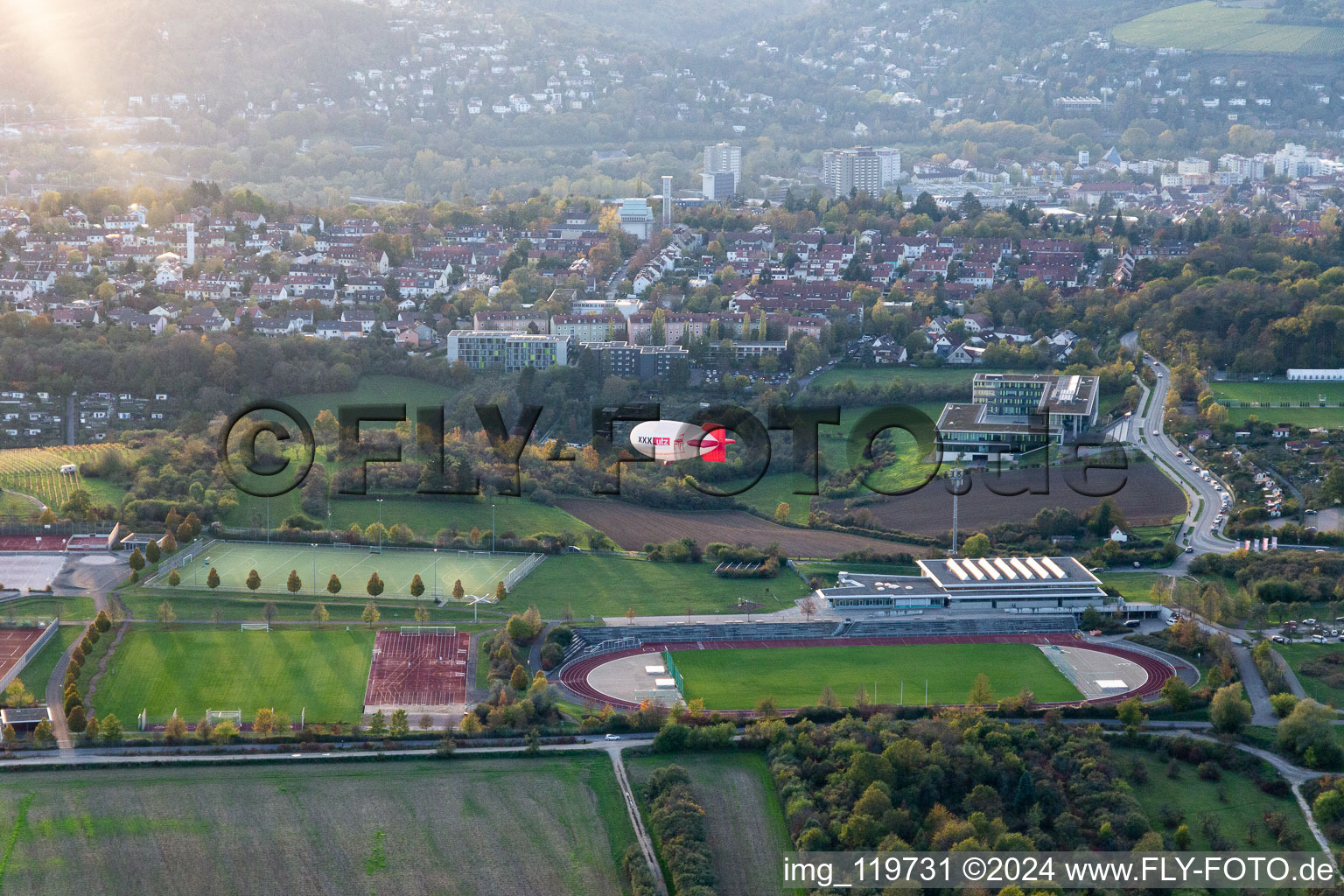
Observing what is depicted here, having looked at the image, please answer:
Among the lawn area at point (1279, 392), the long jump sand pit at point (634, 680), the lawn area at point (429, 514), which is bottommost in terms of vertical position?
the long jump sand pit at point (634, 680)

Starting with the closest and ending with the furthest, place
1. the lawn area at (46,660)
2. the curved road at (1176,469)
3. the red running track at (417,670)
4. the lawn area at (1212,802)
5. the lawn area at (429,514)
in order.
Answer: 1. the lawn area at (1212,802)
2. the lawn area at (46,660)
3. the red running track at (417,670)
4. the curved road at (1176,469)
5. the lawn area at (429,514)

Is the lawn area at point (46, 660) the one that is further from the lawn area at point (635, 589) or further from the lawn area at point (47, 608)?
the lawn area at point (635, 589)

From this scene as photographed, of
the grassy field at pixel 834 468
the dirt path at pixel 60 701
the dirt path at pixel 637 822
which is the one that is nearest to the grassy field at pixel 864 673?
the dirt path at pixel 637 822

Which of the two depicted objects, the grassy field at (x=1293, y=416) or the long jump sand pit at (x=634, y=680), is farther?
the grassy field at (x=1293, y=416)

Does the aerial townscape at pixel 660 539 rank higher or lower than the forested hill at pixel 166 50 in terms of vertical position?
lower

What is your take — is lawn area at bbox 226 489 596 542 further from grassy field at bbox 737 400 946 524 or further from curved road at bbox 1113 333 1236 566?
curved road at bbox 1113 333 1236 566

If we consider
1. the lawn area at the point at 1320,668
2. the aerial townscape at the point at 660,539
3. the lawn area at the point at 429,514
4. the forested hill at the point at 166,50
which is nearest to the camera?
A: the aerial townscape at the point at 660,539

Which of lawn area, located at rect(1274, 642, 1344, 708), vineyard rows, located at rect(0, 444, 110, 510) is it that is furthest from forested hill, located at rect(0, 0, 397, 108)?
lawn area, located at rect(1274, 642, 1344, 708)
